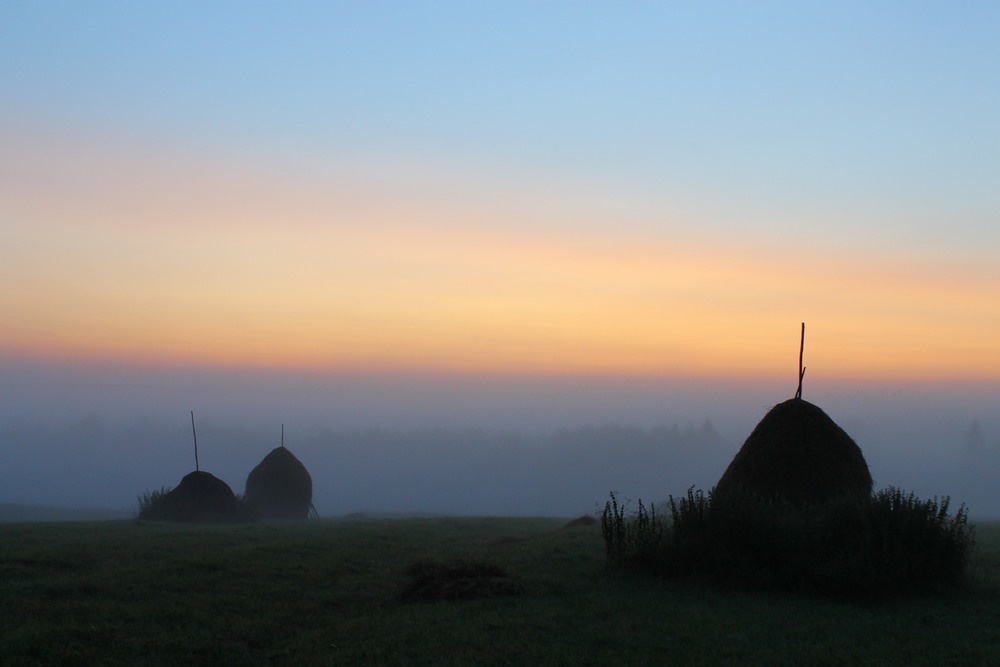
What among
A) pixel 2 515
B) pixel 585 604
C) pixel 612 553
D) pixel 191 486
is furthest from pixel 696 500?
pixel 2 515

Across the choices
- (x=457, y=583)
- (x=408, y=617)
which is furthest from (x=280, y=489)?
(x=408, y=617)

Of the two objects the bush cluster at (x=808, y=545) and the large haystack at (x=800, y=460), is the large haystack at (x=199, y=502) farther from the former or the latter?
the bush cluster at (x=808, y=545)

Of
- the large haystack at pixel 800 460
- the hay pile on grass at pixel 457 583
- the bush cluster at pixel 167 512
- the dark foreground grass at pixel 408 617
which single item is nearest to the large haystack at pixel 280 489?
the bush cluster at pixel 167 512

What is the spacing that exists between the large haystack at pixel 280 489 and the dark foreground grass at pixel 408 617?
24675 mm

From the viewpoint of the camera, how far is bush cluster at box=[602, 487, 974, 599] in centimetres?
1434

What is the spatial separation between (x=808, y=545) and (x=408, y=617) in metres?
7.56

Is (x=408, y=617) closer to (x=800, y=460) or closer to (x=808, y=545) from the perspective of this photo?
(x=808, y=545)

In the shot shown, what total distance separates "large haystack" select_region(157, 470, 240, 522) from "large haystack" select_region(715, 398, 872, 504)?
73.2 feet

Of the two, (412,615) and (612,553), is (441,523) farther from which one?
(412,615)

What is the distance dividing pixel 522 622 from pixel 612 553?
15.3 ft

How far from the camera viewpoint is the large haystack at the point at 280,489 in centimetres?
4212

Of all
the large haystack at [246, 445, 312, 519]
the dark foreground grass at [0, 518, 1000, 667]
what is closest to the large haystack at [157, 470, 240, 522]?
the large haystack at [246, 445, 312, 519]

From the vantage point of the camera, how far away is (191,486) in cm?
3438

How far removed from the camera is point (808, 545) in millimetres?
15047
